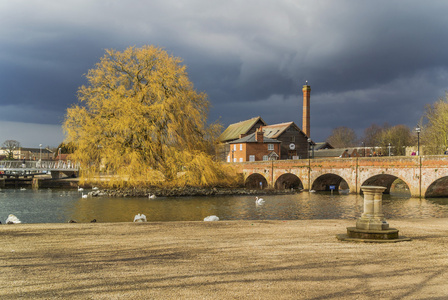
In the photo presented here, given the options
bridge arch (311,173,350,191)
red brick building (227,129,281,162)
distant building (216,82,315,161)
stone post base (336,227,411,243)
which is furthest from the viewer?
distant building (216,82,315,161)

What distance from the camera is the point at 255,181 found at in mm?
55031

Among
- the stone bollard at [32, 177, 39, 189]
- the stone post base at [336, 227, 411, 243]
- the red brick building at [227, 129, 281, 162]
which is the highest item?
the red brick building at [227, 129, 281, 162]

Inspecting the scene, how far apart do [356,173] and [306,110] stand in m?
35.2

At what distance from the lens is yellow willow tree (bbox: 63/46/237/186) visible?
1361 inches

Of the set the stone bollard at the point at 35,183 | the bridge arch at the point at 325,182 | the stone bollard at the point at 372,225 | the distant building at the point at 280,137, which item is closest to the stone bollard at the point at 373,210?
the stone bollard at the point at 372,225

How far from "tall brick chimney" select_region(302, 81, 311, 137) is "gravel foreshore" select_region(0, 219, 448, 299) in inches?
2418

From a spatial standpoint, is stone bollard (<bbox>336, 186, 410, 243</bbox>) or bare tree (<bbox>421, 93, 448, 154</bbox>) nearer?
stone bollard (<bbox>336, 186, 410, 243</bbox>)

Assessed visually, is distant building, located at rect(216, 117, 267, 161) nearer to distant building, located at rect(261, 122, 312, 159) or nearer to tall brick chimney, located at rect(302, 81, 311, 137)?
distant building, located at rect(261, 122, 312, 159)

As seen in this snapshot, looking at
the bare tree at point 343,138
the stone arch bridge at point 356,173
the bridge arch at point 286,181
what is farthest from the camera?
the bare tree at point 343,138

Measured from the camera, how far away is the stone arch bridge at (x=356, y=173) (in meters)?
34.4

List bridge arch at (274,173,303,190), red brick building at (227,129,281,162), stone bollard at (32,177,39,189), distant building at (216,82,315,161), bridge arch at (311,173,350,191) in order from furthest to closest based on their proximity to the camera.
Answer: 1. distant building at (216,82,315,161)
2. red brick building at (227,129,281,162)
3. stone bollard at (32,177,39,189)
4. bridge arch at (274,173,303,190)
5. bridge arch at (311,173,350,191)

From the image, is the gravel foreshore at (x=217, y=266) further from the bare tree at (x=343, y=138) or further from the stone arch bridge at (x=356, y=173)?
the bare tree at (x=343, y=138)

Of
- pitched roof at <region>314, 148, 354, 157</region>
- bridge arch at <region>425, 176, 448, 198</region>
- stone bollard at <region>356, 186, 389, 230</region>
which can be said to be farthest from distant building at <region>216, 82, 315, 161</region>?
stone bollard at <region>356, 186, 389, 230</region>

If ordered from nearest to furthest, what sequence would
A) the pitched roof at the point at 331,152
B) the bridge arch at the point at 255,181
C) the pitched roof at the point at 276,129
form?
the bridge arch at the point at 255,181 < the pitched roof at the point at 276,129 < the pitched roof at the point at 331,152
